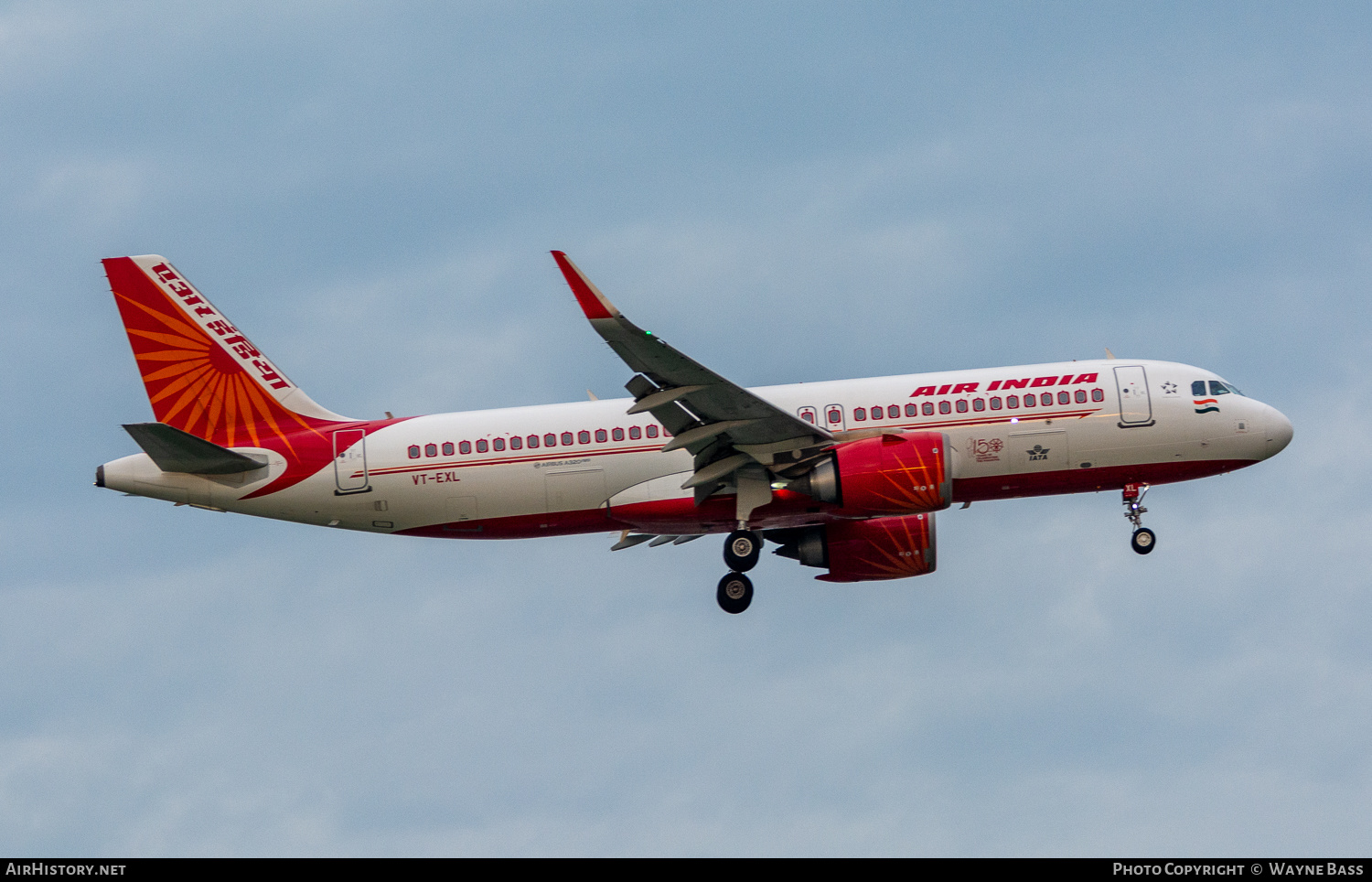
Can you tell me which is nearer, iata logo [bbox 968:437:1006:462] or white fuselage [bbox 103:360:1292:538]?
iata logo [bbox 968:437:1006:462]

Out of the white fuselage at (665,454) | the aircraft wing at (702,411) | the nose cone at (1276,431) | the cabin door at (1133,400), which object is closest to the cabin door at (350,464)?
the white fuselage at (665,454)

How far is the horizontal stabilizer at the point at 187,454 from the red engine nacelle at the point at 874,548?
1633 cm

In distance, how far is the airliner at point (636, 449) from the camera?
1764 inches

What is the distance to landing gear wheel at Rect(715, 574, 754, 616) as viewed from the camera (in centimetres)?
4712

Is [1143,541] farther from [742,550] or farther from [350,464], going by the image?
[350,464]

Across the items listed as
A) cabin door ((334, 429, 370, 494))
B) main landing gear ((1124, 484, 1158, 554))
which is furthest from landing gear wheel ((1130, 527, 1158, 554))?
cabin door ((334, 429, 370, 494))

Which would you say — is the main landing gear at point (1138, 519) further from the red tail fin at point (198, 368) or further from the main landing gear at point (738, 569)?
the red tail fin at point (198, 368)

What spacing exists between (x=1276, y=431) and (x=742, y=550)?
50.3ft

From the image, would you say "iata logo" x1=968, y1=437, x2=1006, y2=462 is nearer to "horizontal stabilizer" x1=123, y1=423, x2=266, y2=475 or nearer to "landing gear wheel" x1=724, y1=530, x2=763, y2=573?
"landing gear wheel" x1=724, y1=530, x2=763, y2=573

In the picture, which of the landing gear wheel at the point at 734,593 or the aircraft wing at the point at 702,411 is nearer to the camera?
the aircraft wing at the point at 702,411

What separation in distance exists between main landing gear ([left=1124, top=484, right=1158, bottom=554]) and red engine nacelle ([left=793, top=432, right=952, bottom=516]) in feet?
20.6
